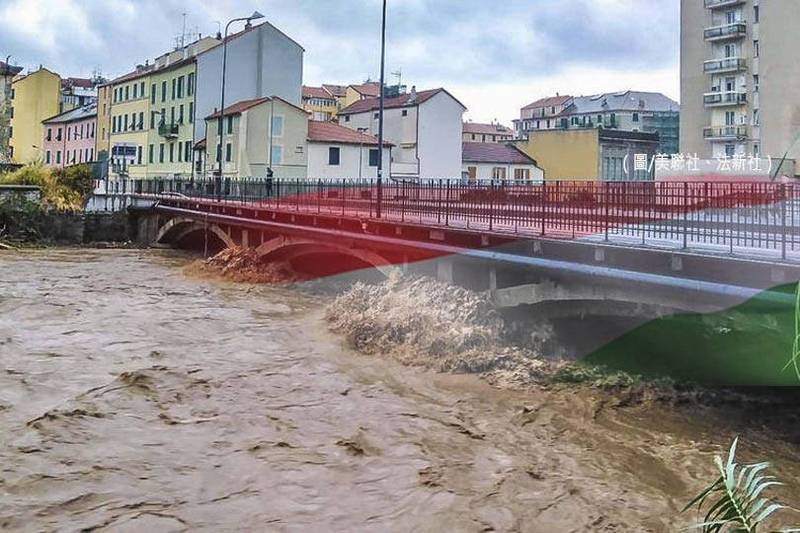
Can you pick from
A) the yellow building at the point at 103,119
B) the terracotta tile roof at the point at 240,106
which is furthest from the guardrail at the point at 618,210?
the yellow building at the point at 103,119

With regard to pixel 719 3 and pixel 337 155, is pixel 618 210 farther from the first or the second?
pixel 719 3

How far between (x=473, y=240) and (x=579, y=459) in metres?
7.00

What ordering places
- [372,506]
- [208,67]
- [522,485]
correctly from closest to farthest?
1. [372,506]
2. [522,485]
3. [208,67]

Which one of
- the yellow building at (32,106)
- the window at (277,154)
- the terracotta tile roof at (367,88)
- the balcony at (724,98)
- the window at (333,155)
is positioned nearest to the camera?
the balcony at (724,98)

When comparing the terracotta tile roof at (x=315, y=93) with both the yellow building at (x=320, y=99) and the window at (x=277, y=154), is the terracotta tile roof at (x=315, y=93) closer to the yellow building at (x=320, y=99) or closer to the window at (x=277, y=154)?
the yellow building at (x=320, y=99)

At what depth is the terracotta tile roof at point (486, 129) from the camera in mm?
109000

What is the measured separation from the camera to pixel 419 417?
37.1 feet

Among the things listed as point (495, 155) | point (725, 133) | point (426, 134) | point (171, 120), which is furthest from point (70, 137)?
point (725, 133)

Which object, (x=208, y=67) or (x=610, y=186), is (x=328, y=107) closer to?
(x=208, y=67)

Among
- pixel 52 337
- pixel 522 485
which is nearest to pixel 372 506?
pixel 522 485

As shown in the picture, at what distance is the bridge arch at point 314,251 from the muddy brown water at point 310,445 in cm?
251

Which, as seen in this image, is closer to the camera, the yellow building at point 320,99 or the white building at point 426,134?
the white building at point 426,134

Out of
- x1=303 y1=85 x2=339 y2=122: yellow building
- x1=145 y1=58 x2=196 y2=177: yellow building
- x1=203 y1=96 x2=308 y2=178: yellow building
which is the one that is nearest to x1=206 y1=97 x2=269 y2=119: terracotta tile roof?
x1=203 y1=96 x2=308 y2=178: yellow building
